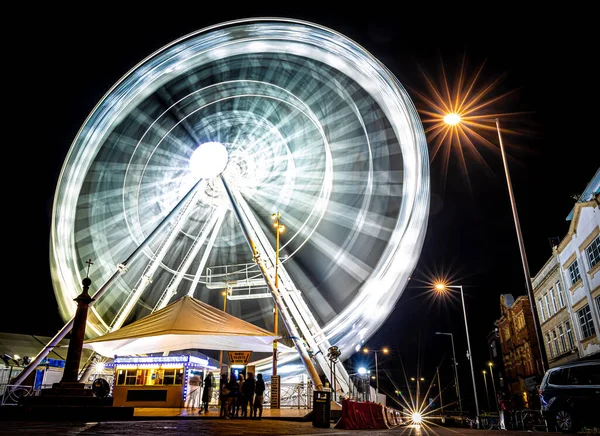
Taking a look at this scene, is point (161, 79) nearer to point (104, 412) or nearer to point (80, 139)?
point (80, 139)

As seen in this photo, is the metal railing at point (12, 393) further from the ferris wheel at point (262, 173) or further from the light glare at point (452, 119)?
the light glare at point (452, 119)

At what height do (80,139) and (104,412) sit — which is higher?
(80,139)

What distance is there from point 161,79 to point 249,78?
3462mm

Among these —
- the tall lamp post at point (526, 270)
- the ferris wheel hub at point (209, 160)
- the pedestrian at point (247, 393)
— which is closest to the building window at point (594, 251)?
the tall lamp post at point (526, 270)

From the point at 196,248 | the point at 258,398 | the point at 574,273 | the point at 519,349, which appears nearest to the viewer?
the point at 258,398

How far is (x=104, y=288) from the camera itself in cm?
1504

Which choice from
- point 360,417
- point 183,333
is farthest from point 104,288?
point 360,417

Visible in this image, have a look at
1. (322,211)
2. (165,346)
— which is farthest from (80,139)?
(322,211)

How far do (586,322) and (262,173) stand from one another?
16.7 metres

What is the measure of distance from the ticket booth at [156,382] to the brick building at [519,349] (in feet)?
83.6

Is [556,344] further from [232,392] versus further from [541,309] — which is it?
[232,392]

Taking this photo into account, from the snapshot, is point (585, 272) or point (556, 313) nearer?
point (585, 272)

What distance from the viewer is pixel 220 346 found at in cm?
1596

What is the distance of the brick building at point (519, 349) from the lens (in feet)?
115
